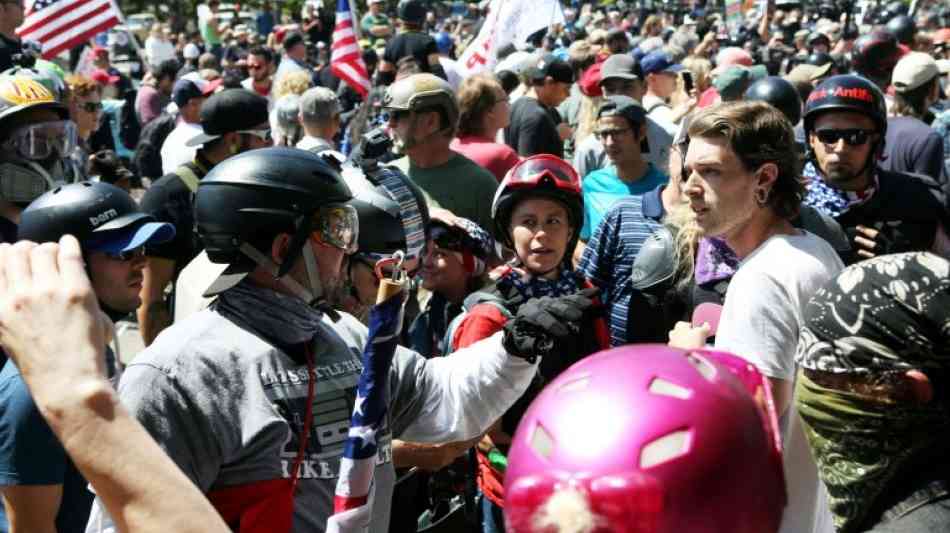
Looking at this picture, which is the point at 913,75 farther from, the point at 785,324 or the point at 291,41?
the point at 291,41

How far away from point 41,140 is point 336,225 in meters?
2.64

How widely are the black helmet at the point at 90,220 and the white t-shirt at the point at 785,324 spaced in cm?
193

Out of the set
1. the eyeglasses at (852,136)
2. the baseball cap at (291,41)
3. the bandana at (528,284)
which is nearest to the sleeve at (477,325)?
the bandana at (528,284)

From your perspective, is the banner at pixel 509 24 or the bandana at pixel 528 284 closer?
the bandana at pixel 528 284

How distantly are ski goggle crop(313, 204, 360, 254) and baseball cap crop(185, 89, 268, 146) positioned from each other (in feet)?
11.6

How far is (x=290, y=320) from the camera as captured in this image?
2830 millimetres

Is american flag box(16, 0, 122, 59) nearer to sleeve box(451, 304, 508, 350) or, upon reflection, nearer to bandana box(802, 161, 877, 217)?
bandana box(802, 161, 877, 217)

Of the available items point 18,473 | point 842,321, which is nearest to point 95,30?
point 18,473

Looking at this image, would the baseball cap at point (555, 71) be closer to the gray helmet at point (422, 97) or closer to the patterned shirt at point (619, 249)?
the gray helmet at point (422, 97)

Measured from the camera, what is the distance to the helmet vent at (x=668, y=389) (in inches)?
60.1

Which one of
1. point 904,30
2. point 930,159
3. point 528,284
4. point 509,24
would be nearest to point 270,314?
point 528,284

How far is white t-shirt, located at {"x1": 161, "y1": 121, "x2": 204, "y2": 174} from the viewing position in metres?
7.89

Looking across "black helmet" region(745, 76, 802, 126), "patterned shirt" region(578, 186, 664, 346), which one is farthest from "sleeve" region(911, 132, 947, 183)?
"patterned shirt" region(578, 186, 664, 346)

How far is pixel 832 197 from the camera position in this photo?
507 centimetres
